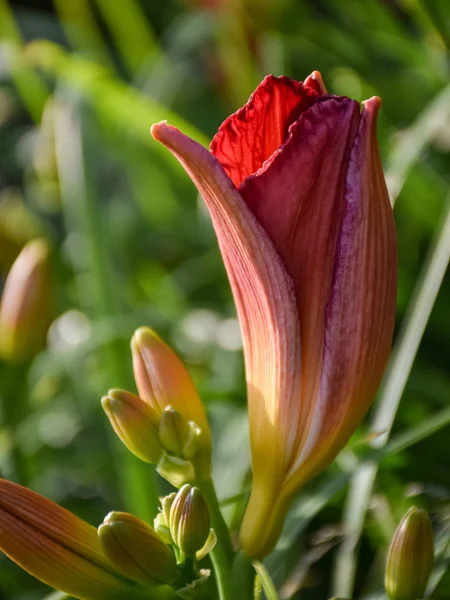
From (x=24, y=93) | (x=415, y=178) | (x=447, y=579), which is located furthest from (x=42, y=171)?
(x=447, y=579)

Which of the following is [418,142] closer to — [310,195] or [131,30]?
[310,195]

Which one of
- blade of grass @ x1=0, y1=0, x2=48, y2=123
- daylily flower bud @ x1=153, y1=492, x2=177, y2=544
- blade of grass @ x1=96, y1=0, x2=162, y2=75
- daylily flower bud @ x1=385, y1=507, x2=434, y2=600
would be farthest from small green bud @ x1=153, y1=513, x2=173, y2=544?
blade of grass @ x1=96, y1=0, x2=162, y2=75

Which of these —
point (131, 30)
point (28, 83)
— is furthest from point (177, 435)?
point (131, 30)

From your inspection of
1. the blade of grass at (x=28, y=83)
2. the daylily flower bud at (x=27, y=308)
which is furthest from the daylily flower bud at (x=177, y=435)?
the blade of grass at (x=28, y=83)

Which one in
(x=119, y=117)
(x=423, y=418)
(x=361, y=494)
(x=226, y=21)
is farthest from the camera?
(x=226, y=21)

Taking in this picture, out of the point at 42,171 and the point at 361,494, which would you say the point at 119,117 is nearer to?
the point at 42,171

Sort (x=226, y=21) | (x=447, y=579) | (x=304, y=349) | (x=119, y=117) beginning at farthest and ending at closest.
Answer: (x=226, y=21) < (x=119, y=117) < (x=447, y=579) < (x=304, y=349)

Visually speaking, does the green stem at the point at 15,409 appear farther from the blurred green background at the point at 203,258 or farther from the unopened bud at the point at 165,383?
the unopened bud at the point at 165,383
